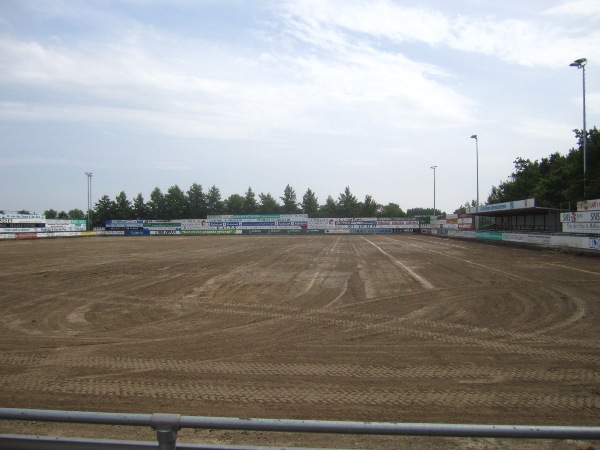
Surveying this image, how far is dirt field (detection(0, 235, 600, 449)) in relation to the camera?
5.20 m

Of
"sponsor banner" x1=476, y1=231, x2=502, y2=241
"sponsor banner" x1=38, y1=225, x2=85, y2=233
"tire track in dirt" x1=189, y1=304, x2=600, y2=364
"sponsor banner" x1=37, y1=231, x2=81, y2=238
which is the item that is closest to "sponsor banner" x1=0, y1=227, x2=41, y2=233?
"sponsor banner" x1=37, y1=231, x2=81, y2=238

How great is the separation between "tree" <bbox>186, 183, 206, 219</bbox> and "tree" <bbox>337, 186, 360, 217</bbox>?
1401 inches

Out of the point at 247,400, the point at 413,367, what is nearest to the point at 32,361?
the point at 247,400

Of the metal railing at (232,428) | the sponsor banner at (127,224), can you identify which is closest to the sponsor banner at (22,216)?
the sponsor banner at (127,224)

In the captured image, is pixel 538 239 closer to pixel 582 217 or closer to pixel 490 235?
pixel 582 217

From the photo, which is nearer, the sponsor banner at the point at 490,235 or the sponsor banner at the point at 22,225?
the sponsor banner at the point at 490,235

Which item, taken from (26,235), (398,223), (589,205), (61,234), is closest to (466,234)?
(589,205)

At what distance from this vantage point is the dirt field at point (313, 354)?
5199mm

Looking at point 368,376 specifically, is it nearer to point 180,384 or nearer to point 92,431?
point 180,384

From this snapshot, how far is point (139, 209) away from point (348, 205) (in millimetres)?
53264

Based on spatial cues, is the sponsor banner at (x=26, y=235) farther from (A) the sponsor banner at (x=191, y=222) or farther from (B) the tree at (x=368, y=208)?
(B) the tree at (x=368, y=208)

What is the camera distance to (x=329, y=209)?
114 m

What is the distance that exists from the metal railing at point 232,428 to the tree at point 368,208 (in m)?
106

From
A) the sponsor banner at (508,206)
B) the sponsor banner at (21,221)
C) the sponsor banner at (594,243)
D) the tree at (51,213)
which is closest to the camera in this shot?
the sponsor banner at (594,243)
